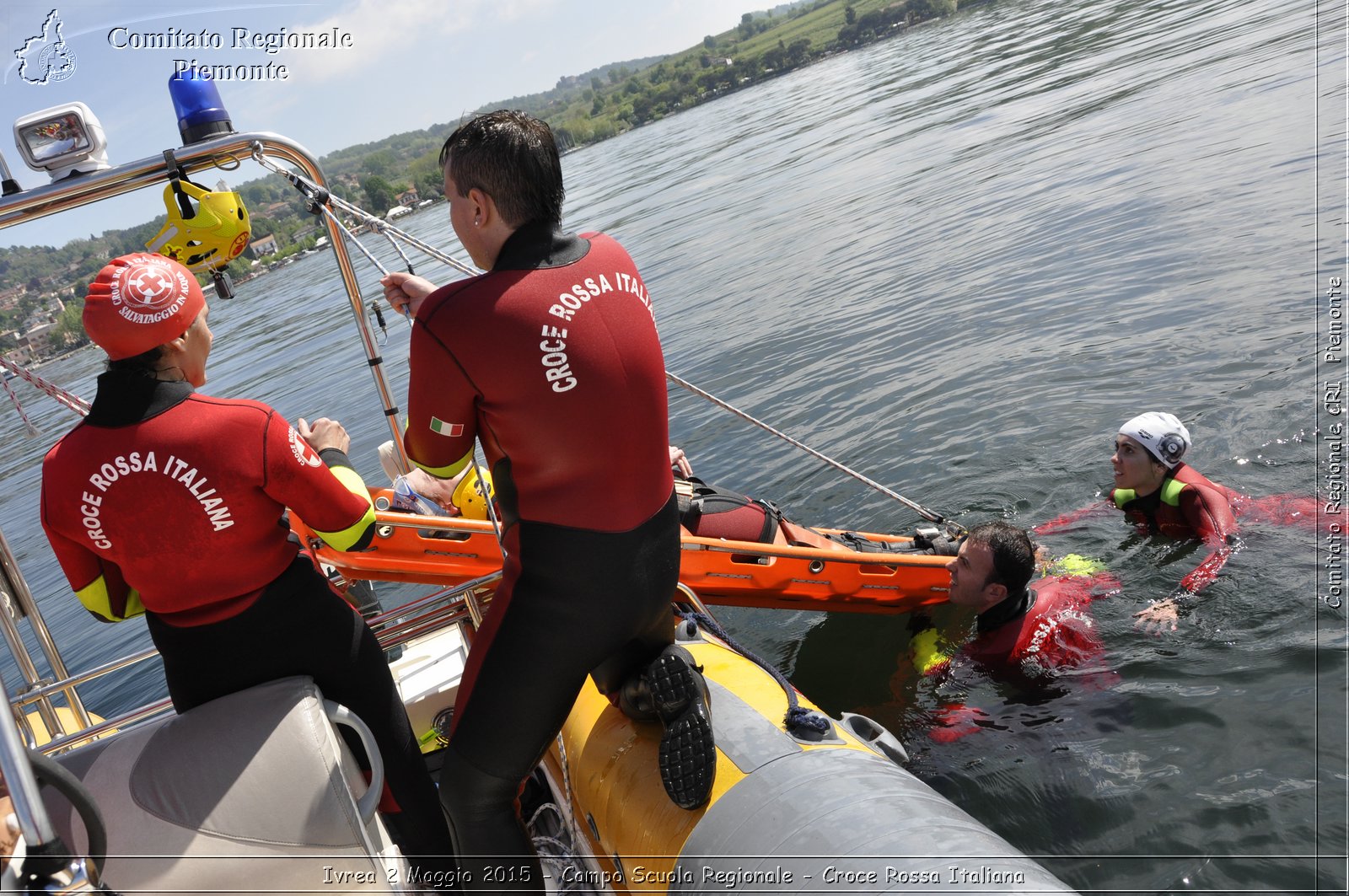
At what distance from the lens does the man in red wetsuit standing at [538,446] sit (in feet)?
7.12

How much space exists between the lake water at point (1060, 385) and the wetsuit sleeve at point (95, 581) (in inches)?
134

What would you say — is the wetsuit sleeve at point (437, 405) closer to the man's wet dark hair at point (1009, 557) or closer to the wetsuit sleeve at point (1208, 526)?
the man's wet dark hair at point (1009, 557)

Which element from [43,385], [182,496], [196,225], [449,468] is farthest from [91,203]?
[449,468]

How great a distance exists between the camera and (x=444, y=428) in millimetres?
2273

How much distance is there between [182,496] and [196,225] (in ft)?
4.85

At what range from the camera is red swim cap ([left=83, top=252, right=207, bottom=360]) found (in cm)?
235

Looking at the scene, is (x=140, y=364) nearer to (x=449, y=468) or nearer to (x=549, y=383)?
(x=449, y=468)

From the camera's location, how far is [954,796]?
160 inches

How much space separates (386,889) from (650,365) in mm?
1537

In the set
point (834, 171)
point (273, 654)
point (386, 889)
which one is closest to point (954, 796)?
point (386, 889)

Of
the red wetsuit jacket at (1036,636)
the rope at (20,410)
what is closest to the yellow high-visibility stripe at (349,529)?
the rope at (20,410)

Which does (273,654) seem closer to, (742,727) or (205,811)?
(205,811)

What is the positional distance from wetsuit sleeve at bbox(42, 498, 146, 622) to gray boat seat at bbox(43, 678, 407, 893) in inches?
19.0

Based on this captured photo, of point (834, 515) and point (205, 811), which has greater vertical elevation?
point (205, 811)
